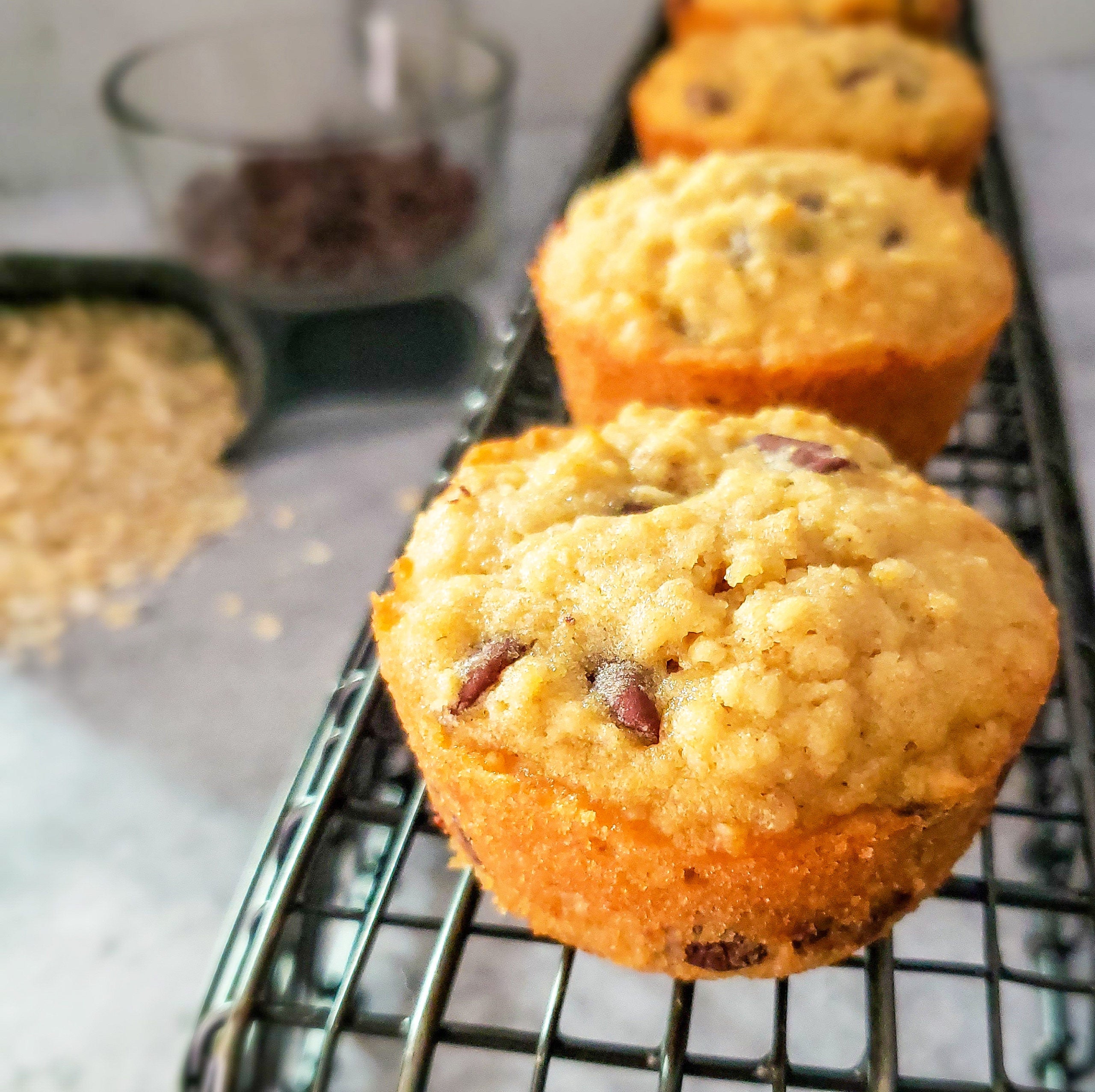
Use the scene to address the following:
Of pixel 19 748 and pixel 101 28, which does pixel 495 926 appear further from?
pixel 101 28

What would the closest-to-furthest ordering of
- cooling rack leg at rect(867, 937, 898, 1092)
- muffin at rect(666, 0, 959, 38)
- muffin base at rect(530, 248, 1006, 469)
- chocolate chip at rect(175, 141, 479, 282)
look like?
cooling rack leg at rect(867, 937, 898, 1092), muffin base at rect(530, 248, 1006, 469), muffin at rect(666, 0, 959, 38), chocolate chip at rect(175, 141, 479, 282)

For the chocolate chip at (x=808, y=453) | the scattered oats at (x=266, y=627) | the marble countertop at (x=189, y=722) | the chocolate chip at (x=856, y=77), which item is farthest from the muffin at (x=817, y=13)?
the scattered oats at (x=266, y=627)

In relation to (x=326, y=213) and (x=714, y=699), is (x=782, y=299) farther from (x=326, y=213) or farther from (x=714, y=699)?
(x=326, y=213)

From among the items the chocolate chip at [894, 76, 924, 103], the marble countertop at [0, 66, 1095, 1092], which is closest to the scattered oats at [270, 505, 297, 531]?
the marble countertop at [0, 66, 1095, 1092]

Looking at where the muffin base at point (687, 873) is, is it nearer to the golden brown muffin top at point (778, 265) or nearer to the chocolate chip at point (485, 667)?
the chocolate chip at point (485, 667)

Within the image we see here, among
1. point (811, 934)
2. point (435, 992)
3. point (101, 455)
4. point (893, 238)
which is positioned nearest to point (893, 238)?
point (893, 238)

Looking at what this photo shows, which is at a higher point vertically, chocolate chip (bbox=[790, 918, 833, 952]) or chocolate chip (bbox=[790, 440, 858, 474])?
chocolate chip (bbox=[790, 440, 858, 474])

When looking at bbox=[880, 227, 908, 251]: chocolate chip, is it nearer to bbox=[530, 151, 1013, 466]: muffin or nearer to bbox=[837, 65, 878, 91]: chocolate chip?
bbox=[530, 151, 1013, 466]: muffin

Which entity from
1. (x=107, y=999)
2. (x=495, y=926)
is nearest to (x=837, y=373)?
(x=495, y=926)
